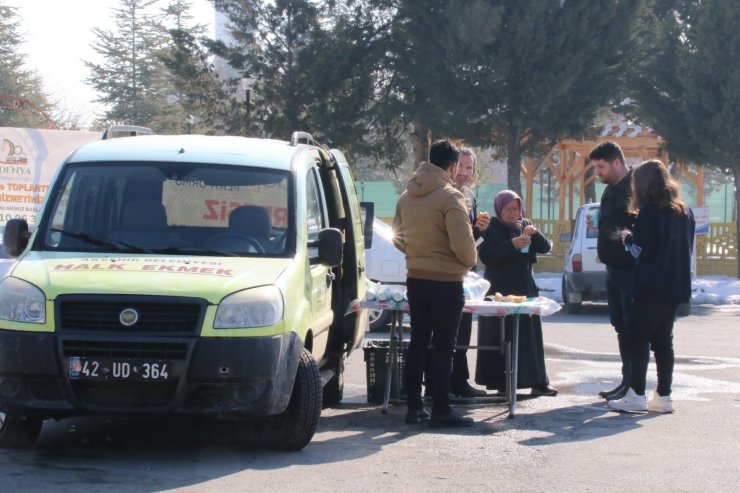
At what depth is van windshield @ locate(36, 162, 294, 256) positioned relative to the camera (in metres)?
7.08

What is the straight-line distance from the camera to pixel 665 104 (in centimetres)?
2517

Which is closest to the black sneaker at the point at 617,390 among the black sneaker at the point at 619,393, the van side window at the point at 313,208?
the black sneaker at the point at 619,393

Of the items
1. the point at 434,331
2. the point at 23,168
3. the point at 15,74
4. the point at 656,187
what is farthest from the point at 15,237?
the point at 15,74

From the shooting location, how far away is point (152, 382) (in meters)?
6.20

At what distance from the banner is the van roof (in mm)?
13031

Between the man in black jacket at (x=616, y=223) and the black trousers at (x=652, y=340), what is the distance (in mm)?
283

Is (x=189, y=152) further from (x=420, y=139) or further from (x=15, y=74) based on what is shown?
(x=15, y=74)

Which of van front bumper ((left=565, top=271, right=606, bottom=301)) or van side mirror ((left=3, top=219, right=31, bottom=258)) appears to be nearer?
van side mirror ((left=3, top=219, right=31, bottom=258))

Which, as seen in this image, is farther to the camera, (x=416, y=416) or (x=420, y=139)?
(x=420, y=139)

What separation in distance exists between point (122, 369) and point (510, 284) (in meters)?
3.88

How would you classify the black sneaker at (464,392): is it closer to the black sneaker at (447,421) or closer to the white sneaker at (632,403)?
the white sneaker at (632,403)

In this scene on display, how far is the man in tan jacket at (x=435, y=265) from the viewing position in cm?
759

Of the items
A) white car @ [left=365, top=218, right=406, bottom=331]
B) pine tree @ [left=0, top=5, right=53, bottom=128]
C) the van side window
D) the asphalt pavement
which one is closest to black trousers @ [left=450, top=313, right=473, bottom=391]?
the asphalt pavement

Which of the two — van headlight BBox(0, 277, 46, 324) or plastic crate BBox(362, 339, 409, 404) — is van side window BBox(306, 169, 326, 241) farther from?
van headlight BBox(0, 277, 46, 324)
